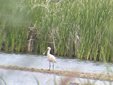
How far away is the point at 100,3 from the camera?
273 inches

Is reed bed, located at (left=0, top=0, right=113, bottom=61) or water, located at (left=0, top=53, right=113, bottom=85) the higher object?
reed bed, located at (left=0, top=0, right=113, bottom=61)

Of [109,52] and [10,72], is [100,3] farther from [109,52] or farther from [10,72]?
[10,72]

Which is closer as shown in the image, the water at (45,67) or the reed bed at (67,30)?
the water at (45,67)

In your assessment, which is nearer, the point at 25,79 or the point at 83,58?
the point at 25,79

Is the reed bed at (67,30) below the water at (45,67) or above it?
above

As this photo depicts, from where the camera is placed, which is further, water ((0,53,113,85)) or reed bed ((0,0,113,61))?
reed bed ((0,0,113,61))

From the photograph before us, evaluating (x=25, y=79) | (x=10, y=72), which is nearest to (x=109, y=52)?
(x=25, y=79)

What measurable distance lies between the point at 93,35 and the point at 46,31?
4.13 feet

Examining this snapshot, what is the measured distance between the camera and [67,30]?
699cm

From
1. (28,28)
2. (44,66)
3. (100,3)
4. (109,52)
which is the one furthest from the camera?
(28,28)

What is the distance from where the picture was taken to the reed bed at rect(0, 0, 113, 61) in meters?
6.59

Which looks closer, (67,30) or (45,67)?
(45,67)

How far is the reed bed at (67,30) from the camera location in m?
6.59

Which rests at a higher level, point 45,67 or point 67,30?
point 67,30
